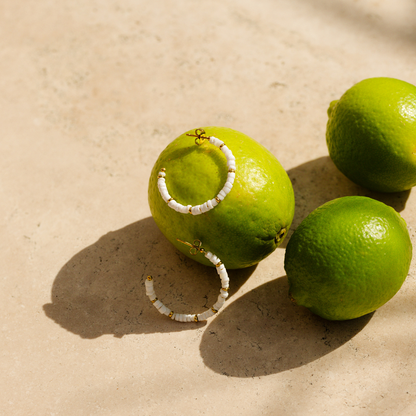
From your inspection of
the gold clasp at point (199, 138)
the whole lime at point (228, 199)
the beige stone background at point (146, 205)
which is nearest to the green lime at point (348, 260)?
the whole lime at point (228, 199)

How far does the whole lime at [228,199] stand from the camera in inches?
67.2

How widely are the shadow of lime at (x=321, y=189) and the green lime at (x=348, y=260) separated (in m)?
0.46

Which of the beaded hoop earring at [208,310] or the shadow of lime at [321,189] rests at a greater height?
the shadow of lime at [321,189]

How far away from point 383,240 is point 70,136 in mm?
1742

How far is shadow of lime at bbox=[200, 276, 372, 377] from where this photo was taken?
1.78m

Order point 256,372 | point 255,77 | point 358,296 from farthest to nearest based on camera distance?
point 255,77 < point 256,372 < point 358,296

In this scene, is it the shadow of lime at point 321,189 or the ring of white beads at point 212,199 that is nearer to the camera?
the ring of white beads at point 212,199

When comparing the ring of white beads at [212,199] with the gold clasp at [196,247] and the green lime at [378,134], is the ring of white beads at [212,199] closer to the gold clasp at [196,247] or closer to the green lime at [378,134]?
the gold clasp at [196,247]

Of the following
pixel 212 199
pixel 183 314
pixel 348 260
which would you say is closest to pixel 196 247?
pixel 212 199

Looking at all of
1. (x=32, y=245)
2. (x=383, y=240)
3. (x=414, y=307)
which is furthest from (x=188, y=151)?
(x=414, y=307)

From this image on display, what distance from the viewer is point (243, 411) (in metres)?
1.69

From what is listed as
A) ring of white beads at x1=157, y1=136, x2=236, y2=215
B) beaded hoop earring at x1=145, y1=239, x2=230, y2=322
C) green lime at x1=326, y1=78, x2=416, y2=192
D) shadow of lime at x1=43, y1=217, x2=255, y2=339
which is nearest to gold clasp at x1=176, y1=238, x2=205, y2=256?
beaded hoop earring at x1=145, y1=239, x2=230, y2=322

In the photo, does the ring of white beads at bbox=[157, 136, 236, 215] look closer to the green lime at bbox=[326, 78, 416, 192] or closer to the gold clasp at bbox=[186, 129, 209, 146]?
the gold clasp at bbox=[186, 129, 209, 146]

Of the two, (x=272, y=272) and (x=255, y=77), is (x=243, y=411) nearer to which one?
(x=272, y=272)
